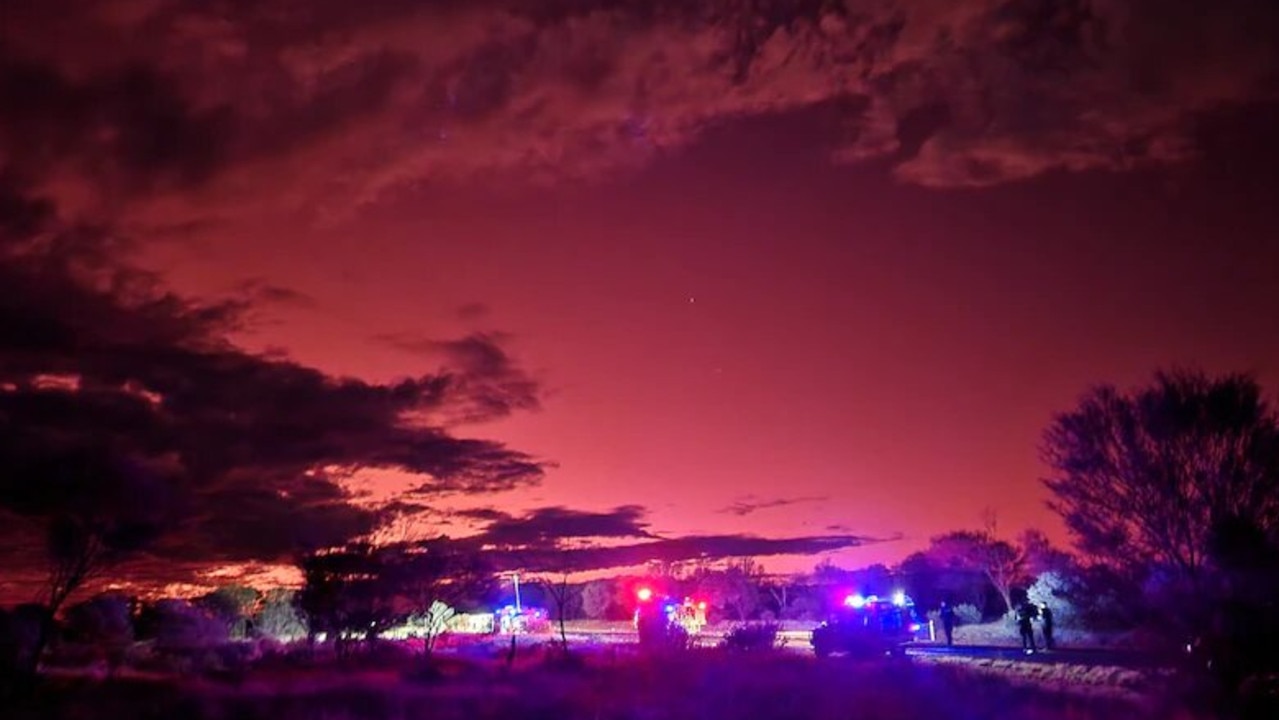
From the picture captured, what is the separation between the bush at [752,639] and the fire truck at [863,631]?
3.87 metres

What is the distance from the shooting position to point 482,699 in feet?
93.3

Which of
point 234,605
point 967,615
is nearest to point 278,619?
point 234,605

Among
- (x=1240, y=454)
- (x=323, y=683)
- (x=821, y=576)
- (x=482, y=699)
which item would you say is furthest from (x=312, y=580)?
(x=821, y=576)

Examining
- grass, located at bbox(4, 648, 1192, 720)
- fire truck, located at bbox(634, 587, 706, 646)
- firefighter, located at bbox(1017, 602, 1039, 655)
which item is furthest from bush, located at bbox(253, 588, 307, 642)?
firefighter, located at bbox(1017, 602, 1039, 655)

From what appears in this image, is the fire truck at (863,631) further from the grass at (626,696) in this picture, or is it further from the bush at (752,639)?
the bush at (752,639)

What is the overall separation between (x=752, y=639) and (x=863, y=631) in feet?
26.0

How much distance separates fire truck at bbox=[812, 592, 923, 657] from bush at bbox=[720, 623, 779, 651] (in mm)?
3874

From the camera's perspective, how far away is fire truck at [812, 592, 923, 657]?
37969 mm

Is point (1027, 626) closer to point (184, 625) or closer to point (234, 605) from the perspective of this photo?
point (184, 625)

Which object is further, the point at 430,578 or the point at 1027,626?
the point at 430,578

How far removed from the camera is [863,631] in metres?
38.2

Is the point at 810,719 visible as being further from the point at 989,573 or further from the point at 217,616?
the point at 217,616

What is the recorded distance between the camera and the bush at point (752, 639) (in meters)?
43.4

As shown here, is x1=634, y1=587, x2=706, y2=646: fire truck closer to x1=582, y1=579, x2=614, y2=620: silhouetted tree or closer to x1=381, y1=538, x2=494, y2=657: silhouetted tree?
x1=381, y1=538, x2=494, y2=657: silhouetted tree
